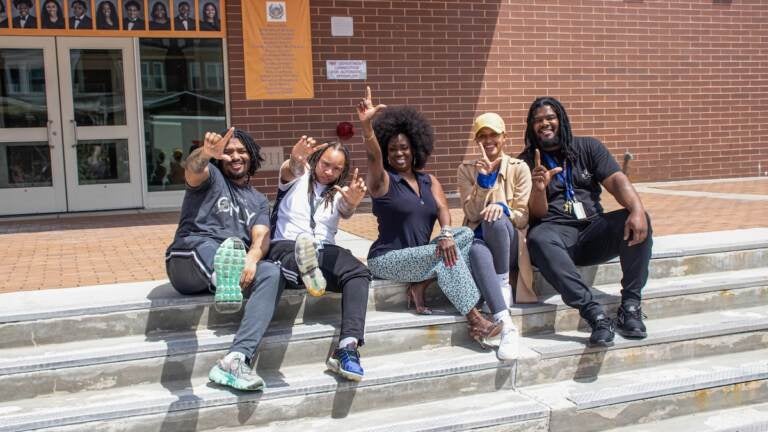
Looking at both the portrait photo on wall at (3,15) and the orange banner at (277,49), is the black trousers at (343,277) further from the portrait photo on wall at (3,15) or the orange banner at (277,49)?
the portrait photo on wall at (3,15)

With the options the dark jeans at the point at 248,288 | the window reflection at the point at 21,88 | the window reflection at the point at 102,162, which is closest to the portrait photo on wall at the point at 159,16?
the window reflection at the point at 21,88

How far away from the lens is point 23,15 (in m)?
8.37

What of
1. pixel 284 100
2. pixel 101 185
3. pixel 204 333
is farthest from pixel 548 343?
pixel 101 185

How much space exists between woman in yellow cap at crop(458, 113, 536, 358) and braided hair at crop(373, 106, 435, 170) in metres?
0.27

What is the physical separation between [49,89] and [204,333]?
5792 millimetres

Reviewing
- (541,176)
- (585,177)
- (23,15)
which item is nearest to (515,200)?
(541,176)

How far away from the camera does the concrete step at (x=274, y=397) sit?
345 centimetres

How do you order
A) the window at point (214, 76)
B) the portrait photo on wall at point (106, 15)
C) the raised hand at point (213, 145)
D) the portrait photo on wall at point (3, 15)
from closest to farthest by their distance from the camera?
the raised hand at point (213, 145) → the portrait photo on wall at point (3, 15) → the portrait photo on wall at point (106, 15) → the window at point (214, 76)

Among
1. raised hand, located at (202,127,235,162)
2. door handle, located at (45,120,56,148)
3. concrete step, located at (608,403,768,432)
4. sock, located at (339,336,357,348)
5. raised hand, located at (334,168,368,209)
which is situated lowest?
concrete step, located at (608,403,768,432)

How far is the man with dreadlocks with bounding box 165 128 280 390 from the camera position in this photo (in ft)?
12.2

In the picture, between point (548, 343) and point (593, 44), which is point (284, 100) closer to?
point (593, 44)

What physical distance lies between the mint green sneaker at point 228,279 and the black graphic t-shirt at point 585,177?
1.94 meters

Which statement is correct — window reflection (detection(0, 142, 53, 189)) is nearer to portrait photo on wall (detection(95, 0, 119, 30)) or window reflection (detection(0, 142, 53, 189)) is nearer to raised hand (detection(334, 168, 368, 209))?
portrait photo on wall (detection(95, 0, 119, 30))

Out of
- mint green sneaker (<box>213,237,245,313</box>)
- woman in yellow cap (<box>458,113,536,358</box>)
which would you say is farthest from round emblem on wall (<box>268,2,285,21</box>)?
mint green sneaker (<box>213,237,245,313</box>)
